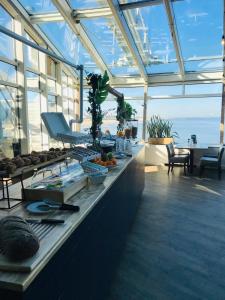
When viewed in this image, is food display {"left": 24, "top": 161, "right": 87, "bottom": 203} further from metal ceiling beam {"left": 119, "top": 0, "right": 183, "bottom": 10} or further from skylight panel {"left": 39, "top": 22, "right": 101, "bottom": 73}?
skylight panel {"left": 39, "top": 22, "right": 101, "bottom": 73}

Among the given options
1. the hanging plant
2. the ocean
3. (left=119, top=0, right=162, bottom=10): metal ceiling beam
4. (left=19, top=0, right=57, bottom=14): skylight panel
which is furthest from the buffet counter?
the ocean

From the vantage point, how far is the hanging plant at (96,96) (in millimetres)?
3037

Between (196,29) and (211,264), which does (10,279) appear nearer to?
Answer: (211,264)

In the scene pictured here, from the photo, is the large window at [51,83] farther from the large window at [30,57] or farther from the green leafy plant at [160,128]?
the green leafy plant at [160,128]

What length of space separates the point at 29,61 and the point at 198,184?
5.21 metres

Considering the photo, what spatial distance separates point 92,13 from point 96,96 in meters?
3.79

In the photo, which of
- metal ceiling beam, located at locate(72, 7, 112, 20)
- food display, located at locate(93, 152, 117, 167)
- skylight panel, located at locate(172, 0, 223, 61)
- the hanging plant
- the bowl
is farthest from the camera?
metal ceiling beam, located at locate(72, 7, 112, 20)

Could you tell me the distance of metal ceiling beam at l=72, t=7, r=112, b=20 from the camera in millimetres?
5734

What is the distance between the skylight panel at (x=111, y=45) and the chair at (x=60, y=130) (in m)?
4.28

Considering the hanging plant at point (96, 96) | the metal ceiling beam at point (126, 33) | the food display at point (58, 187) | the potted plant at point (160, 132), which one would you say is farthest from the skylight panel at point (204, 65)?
the food display at point (58, 187)

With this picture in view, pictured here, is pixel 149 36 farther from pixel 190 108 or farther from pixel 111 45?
pixel 190 108

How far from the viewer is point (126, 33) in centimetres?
618

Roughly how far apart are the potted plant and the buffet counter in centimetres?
558

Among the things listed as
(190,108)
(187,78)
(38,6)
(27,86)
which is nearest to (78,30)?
(38,6)
